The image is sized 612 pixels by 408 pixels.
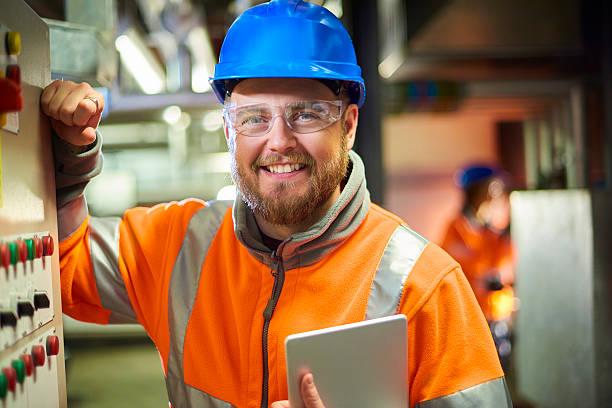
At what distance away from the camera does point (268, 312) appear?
129cm

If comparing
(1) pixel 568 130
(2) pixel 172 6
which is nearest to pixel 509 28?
(1) pixel 568 130

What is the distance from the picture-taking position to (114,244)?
58.2 inches

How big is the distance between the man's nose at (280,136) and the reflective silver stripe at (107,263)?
20.8 inches

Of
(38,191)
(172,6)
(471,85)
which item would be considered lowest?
(38,191)

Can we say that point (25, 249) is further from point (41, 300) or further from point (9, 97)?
point (9, 97)

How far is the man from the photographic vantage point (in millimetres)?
1249

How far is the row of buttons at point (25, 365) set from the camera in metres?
0.91

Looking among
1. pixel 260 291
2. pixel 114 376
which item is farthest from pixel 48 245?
pixel 114 376

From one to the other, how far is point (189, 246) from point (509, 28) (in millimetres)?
2716

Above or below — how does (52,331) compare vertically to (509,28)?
below

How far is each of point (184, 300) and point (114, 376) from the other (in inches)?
166

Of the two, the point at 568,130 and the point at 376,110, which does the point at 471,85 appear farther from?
the point at 376,110

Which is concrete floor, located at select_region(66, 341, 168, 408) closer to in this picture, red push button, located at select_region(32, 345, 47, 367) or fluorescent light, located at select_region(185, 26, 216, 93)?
fluorescent light, located at select_region(185, 26, 216, 93)

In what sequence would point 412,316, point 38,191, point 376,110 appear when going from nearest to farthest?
point 38,191 → point 412,316 → point 376,110
